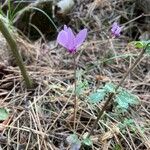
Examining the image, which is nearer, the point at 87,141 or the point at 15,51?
the point at 87,141

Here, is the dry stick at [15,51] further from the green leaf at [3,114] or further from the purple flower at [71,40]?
the purple flower at [71,40]

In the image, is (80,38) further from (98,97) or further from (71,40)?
(98,97)

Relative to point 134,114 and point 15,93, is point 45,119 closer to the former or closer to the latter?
point 15,93

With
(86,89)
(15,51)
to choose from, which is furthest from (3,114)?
(86,89)

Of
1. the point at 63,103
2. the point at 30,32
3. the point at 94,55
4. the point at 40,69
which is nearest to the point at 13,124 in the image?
the point at 63,103

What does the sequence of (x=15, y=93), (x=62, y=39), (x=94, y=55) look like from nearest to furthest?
(x=62, y=39) < (x=15, y=93) < (x=94, y=55)

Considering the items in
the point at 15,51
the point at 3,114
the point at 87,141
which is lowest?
the point at 87,141

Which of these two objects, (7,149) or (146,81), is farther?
(146,81)

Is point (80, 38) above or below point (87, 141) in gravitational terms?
above
